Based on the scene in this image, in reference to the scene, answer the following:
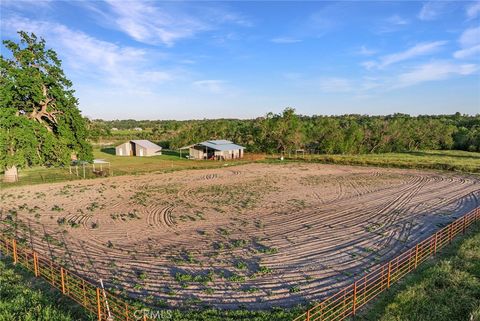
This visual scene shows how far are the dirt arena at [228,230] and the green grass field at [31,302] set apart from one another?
136cm

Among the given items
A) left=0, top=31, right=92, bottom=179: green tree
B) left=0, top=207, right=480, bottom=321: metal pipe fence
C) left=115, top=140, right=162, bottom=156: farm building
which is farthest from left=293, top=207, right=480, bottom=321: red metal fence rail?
left=115, top=140, right=162, bottom=156: farm building

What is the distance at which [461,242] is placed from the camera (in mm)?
13906

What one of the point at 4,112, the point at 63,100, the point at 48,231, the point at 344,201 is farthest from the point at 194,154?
the point at 48,231

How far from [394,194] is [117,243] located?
2114cm

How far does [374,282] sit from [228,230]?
7983 millimetres

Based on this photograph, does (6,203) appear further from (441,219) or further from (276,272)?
(441,219)

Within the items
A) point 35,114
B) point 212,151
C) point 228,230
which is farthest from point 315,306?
point 212,151

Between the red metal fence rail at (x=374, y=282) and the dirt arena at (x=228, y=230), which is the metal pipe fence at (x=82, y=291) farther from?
the red metal fence rail at (x=374, y=282)

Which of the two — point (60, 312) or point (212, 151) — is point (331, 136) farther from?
point (60, 312)

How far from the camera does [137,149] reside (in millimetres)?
58469

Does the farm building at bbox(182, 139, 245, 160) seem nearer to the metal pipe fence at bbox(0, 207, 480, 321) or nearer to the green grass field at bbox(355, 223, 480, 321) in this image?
the metal pipe fence at bbox(0, 207, 480, 321)

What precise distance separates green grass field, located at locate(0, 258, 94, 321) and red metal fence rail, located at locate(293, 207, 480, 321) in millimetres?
6198

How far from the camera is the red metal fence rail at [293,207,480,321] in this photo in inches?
331

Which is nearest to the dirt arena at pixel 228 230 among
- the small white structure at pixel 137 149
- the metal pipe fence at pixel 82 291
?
the metal pipe fence at pixel 82 291
